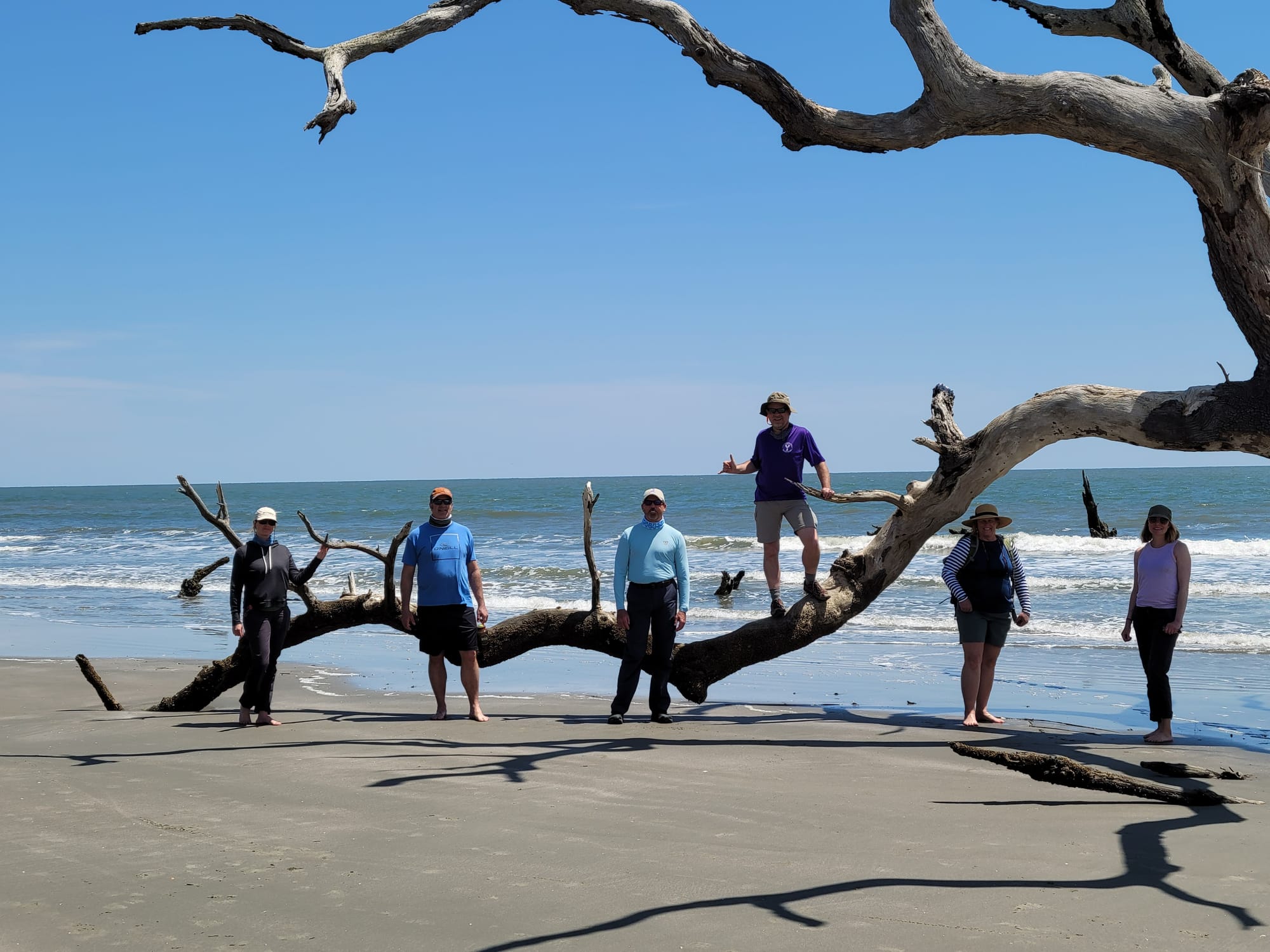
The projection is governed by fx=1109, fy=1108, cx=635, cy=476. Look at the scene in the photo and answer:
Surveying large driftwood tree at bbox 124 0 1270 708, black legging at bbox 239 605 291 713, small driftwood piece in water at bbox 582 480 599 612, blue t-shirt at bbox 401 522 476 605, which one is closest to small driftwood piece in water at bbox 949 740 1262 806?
large driftwood tree at bbox 124 0 1270 708

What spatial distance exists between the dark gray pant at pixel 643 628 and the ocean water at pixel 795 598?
1.87 metres

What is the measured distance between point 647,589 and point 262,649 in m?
2.95

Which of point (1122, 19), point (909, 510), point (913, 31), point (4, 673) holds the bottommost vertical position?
point (4, 673)

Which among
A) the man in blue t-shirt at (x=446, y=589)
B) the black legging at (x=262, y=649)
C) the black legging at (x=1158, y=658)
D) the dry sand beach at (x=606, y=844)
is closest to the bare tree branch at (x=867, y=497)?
the dry sand beach at (x=606, y=844)

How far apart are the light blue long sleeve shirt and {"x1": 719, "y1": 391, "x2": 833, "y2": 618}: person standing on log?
0.67 metres

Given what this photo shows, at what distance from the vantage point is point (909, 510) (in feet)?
28.1

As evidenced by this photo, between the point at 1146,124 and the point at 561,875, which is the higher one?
the point at 1146,124

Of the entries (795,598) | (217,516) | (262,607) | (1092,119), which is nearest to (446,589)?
(262,607)

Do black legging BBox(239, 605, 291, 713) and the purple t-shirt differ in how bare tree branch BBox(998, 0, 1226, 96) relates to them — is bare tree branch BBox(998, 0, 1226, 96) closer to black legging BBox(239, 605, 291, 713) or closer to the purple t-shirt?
the purple t-shirt

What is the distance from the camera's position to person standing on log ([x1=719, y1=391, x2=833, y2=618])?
8586 millimetres

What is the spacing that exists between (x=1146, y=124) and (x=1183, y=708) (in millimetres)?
5409

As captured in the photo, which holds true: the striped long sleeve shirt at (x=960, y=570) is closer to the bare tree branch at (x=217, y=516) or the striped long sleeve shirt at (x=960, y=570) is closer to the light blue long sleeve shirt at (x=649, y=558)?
the light blue long sleeve shirt at (x=649, y=558)

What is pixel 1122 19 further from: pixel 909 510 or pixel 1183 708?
pixel 1183 708

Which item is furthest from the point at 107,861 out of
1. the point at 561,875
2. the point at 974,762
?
the point at 974,762
